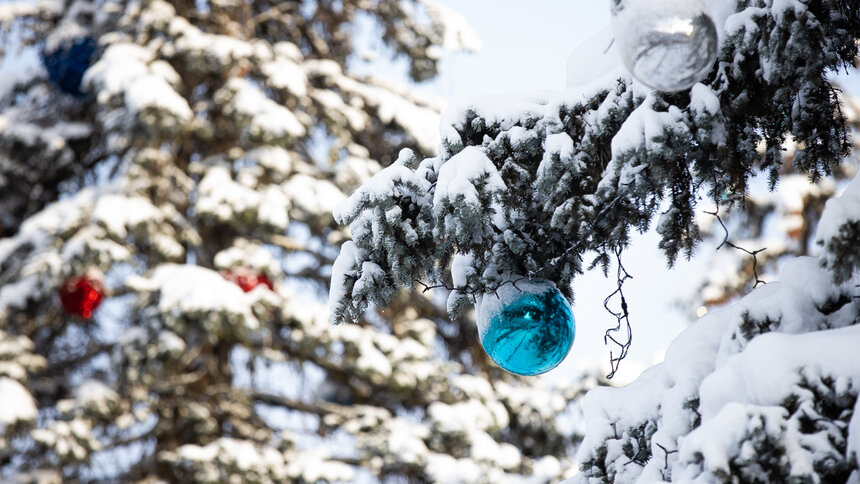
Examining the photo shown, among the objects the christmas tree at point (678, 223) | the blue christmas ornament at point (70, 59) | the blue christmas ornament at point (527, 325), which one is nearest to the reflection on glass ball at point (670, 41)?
the christmas tree at point (678, 223)

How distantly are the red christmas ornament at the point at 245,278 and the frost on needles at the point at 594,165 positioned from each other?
4217 millimetres

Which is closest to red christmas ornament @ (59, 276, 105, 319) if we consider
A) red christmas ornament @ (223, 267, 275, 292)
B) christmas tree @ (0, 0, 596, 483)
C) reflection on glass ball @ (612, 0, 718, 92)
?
christmas tree @ (0, 0, 596, 483)

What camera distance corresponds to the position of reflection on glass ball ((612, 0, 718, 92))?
1.74 meters

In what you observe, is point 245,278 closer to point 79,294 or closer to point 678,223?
point 79,294

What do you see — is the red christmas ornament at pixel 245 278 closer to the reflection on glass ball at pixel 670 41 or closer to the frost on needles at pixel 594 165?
the frost on needles at pixel 594 165

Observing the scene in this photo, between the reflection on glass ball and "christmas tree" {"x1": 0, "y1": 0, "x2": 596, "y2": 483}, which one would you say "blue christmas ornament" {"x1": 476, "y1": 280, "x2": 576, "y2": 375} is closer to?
the reflection on glass ball

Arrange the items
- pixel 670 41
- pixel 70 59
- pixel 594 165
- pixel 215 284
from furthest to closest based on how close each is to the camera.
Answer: pixel 70 59 < pixel 215 284 < pixel 594 165 < pixel 670 41

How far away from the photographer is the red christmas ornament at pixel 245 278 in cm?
641

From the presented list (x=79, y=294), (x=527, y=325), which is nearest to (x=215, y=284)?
(x=79, y=294)

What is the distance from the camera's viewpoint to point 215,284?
6.15 metres

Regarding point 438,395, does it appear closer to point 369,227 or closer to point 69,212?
point 69,212

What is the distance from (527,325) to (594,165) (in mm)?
448

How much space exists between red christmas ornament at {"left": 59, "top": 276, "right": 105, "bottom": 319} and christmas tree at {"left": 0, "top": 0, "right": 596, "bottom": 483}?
0.02m

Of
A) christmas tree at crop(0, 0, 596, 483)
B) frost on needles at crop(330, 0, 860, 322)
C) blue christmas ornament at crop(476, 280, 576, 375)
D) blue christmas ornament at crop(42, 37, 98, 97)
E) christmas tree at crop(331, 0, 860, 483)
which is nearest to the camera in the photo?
christmas tree at crop(331, 0, 860, 483)
